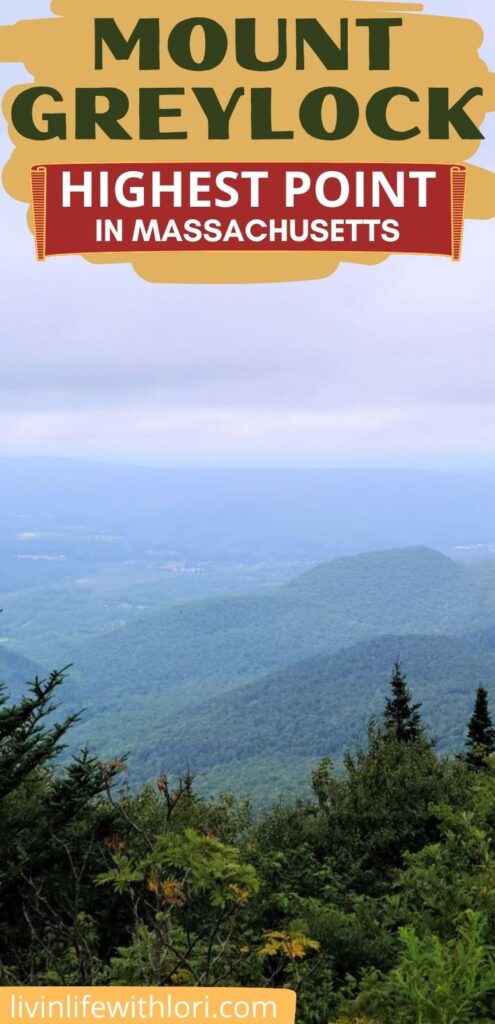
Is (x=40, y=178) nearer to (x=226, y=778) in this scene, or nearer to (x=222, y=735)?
(x=226, y=778)

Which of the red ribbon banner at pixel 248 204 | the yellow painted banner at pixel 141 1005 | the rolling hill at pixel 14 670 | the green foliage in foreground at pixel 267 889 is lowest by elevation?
the rolling hill at pixel 14 670

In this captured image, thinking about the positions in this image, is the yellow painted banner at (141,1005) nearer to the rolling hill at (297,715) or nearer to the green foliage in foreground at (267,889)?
the green foliage in foreground at (267,889)

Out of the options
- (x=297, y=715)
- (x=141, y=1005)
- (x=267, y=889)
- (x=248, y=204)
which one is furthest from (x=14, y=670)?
(x=141, y=1005)

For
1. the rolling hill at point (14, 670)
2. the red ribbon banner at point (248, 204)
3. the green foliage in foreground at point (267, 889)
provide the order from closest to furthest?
the green foliage in foreground at point (267, 889), the red ribbon banner at point (248, 204), the rolling hill at point (14, 670)

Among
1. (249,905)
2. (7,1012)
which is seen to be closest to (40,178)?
(7,1012)

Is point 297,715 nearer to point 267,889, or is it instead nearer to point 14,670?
point 14,670

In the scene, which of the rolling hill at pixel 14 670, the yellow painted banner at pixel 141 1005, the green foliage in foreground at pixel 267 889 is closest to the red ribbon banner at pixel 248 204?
the green foliage in foreground at pixel 267 889
